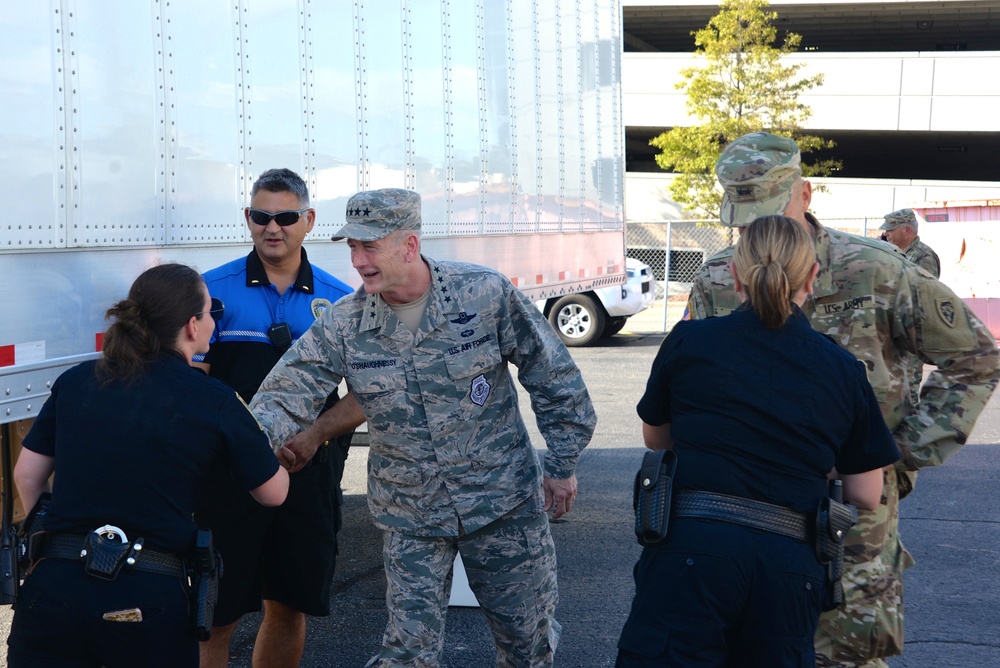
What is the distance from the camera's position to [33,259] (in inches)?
144

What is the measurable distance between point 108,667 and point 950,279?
15297mm

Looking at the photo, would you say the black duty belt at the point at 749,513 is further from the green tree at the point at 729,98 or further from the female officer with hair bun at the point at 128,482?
the green tree at the point at 729,98

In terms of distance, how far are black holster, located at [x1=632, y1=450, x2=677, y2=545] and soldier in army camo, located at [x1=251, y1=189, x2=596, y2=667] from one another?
83cm

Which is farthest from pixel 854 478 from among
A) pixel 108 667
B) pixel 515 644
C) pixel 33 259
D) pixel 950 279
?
pixel 950 279

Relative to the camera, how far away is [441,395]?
3643 millimetres

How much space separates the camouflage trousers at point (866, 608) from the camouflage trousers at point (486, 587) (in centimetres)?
93

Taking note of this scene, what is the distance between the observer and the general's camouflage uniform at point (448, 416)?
A: 3.63 meters

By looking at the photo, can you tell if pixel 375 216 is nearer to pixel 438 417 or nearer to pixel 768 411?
A: pixel 438 417

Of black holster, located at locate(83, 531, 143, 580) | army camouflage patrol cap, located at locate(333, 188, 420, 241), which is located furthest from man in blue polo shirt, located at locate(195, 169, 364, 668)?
black holster, located at locate(83, 531, 143, 580)

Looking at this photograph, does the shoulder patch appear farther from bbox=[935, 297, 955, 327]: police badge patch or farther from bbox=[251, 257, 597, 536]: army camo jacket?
bbox=[251, 257, 597, 536]: army camo jacket

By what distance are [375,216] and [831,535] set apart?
1.71m

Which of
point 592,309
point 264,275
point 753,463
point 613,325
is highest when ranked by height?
point 264,275

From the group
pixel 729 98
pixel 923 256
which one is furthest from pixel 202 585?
pixel 729 98

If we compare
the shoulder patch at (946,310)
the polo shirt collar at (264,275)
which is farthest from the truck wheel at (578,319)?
the shoulder patch at (946,310)
